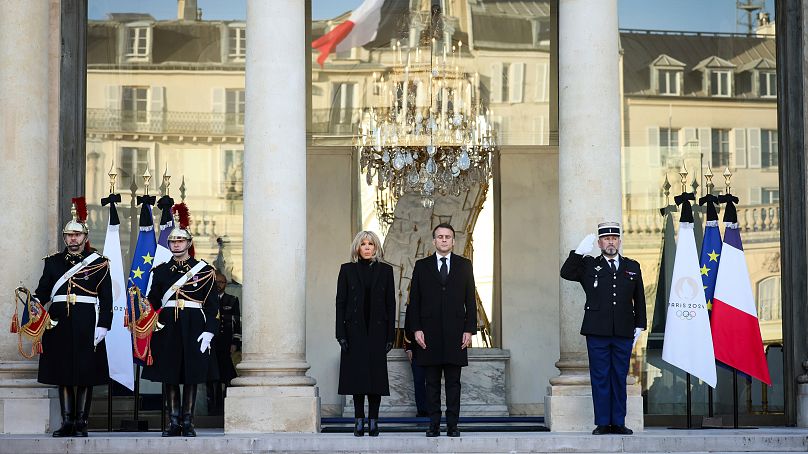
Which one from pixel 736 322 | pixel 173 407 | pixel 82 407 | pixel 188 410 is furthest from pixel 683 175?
pixel 82 407

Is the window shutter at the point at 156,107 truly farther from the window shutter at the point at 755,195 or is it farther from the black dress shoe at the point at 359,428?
the window shutter at the point at 755,195

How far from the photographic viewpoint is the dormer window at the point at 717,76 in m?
18.0

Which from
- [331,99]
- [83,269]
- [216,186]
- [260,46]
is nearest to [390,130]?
[331,99]

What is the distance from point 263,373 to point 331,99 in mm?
5511

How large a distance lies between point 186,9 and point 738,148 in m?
7.09

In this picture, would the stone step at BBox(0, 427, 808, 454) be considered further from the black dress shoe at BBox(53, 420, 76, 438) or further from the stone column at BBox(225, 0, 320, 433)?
the stone column at BBox(225, 0, 320, 433)

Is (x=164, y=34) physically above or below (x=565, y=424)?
above

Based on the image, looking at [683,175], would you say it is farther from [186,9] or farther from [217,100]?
[186,9]

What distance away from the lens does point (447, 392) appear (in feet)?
45.4

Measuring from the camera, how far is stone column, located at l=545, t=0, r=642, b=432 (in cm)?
1484

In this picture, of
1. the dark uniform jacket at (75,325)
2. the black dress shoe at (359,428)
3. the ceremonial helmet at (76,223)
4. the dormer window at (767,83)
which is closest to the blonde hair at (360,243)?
the black dress shoe at (359,428)

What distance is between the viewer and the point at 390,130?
18.5m

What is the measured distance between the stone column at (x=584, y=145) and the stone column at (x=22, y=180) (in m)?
5.41

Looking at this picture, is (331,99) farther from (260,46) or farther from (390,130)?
(260,46)
